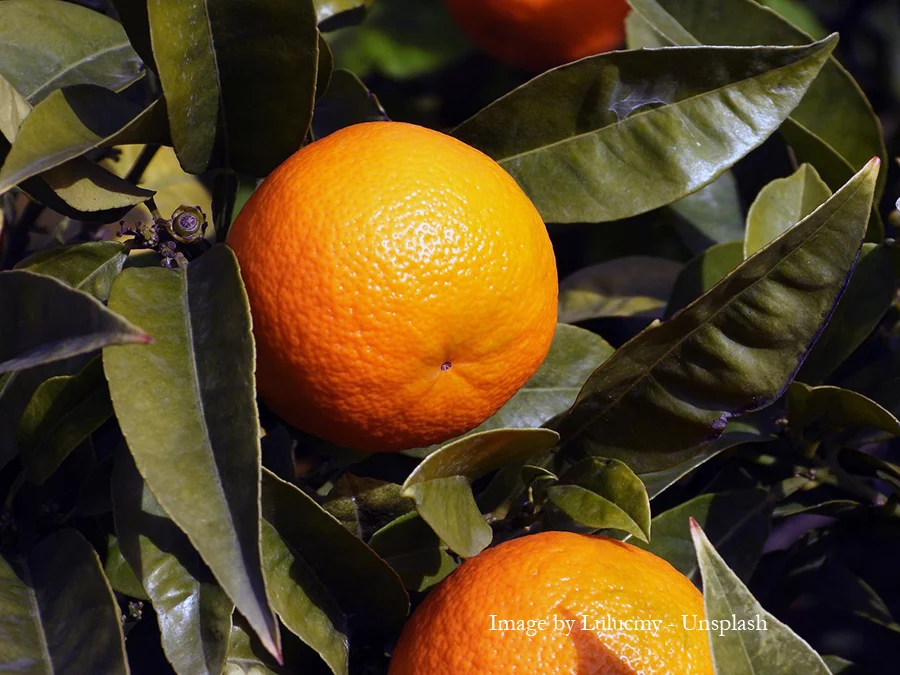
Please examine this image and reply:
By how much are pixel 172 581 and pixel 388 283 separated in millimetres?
299

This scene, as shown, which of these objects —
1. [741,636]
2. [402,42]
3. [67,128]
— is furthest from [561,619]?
[402,42]

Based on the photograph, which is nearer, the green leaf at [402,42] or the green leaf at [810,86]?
the green leaf at [810,86]

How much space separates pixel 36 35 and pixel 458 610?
68 centimetres

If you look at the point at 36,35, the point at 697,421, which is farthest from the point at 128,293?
the point at 697,421

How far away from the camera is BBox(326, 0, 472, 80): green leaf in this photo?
1358 millimetres

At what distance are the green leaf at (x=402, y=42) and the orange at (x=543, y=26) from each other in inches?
5.8

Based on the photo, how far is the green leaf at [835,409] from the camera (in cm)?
84

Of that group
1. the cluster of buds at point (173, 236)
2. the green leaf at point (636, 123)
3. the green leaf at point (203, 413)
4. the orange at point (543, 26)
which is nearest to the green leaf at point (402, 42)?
the orange at point (543, 26)

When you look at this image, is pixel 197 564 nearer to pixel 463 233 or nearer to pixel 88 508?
pixel 88 508

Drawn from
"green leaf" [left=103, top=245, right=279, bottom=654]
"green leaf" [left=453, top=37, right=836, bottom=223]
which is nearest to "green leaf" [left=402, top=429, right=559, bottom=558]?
"green leaf" [left=103, top=245, right=279, bottom=654]

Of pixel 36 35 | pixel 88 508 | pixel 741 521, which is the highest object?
pixel 36 35

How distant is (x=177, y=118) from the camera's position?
74 cm

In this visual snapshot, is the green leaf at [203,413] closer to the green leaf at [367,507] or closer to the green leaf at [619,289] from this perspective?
the green leaf at [367,507]

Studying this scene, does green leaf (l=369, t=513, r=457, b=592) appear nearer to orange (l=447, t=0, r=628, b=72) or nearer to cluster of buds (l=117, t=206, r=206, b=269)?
cluster of buds (l=117, t=206, r=206, b=269)
